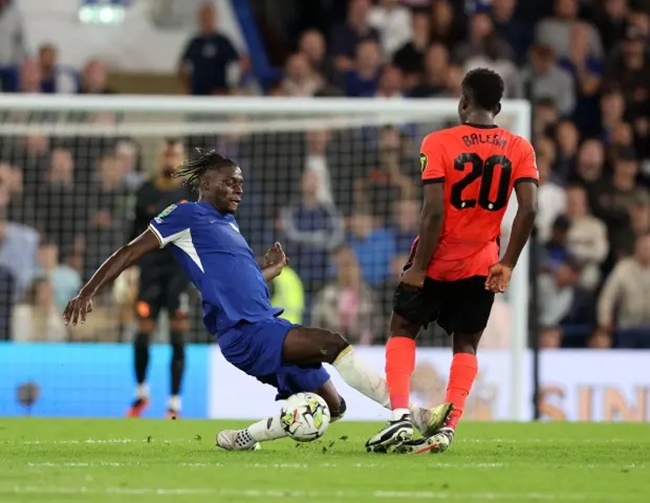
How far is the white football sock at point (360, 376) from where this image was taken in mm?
8094

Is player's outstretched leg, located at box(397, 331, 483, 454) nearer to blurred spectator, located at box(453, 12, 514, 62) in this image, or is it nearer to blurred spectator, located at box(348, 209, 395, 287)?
blurred spectator, located at box(348, 209, 395, 287)

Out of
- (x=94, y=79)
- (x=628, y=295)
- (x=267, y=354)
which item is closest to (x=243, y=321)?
(x=267, y=354)

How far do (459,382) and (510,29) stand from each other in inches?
450

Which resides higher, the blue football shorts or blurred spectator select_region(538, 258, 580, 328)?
blurred spectator select_region(538, 258, 580, 328)

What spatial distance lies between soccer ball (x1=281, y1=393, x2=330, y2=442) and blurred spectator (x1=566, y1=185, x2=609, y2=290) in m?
8.51

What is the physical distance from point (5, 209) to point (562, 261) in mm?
5312

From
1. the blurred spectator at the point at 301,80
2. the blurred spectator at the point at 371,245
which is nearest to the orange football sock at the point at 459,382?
the blurred spectator at the point at 371,245

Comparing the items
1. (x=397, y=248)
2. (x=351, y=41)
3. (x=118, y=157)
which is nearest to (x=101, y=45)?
(x=351, y=41)

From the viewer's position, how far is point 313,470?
716 cm

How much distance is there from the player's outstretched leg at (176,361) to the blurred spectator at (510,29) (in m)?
7.62

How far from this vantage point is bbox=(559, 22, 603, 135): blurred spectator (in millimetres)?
18375

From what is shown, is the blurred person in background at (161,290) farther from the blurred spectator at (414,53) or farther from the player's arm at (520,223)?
the blurred spectator at (414,53)

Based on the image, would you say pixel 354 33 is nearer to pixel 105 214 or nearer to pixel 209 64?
pixel 209 64

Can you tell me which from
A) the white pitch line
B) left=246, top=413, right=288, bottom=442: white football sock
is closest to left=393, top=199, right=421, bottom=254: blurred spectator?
left=246, top=413, right=288, bottom=442: white football sock
